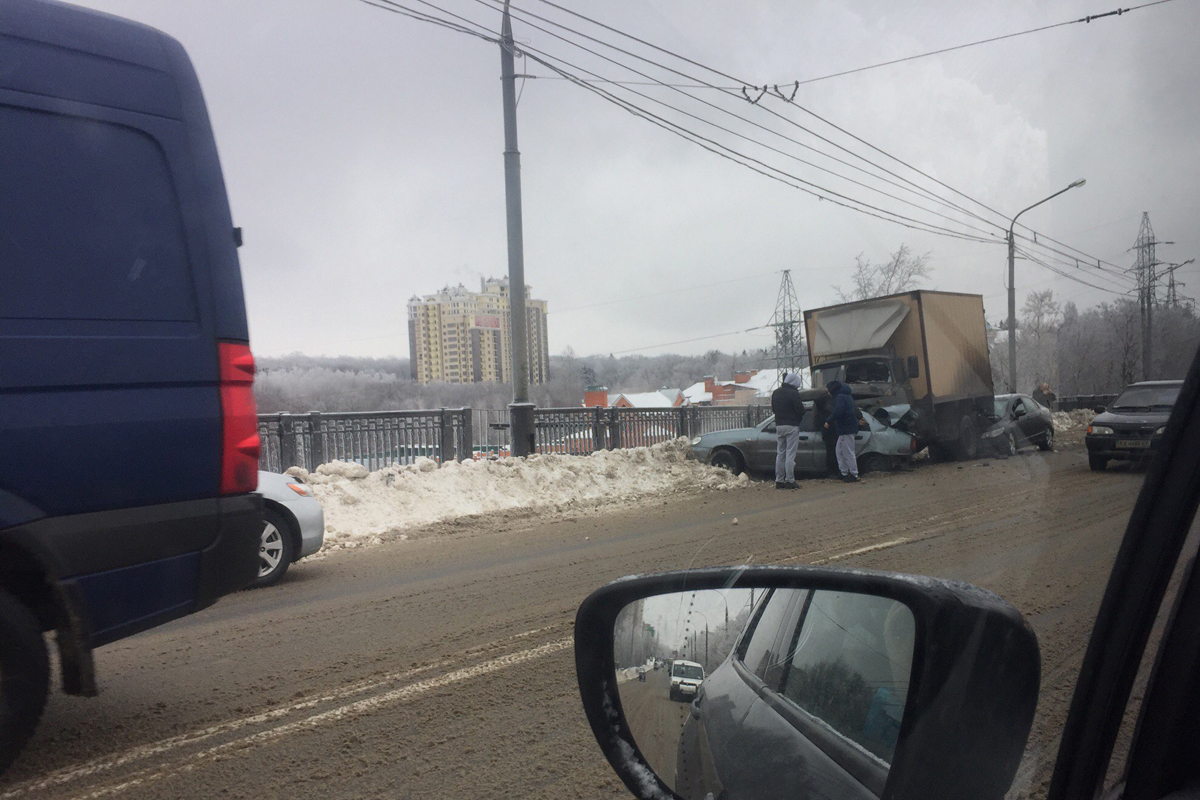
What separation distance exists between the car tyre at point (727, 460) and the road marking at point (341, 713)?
941cm

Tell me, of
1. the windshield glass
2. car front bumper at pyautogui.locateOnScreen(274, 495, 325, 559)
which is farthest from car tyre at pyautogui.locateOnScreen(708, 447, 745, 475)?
the windshield glass

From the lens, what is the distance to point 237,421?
3334 mm

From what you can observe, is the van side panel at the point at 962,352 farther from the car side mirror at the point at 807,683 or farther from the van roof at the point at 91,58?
the van roof at the point at 91,58

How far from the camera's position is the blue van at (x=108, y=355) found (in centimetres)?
272

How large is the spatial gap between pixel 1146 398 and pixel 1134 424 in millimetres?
46

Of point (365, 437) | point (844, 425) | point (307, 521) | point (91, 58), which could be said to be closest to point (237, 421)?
point (91, 58)

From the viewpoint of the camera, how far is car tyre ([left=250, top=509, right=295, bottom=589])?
6273 mm

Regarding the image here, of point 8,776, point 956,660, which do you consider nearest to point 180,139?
point 8,776

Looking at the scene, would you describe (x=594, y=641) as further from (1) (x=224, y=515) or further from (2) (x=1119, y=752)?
(1) (x=224, y=515)

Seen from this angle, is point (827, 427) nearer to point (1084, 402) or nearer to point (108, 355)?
point (1084, 402)

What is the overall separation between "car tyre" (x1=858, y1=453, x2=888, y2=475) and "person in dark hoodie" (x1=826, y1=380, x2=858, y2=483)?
99 millimetres

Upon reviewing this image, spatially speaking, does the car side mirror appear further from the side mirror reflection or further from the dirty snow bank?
the dirty snow bank

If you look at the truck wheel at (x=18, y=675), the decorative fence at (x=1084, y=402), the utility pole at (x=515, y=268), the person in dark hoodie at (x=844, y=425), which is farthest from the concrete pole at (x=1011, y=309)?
the utility pole at (x=515, y=268)

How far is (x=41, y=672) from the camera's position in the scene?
274 cm
